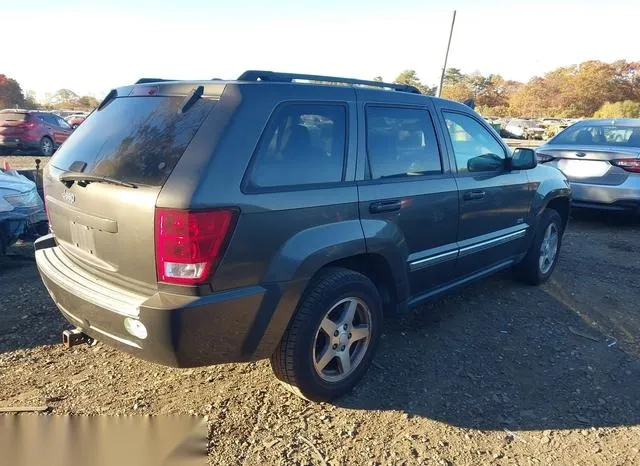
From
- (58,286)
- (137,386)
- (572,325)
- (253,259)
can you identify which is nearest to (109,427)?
(137,386)

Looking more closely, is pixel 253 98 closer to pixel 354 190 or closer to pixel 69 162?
pixel 354 190

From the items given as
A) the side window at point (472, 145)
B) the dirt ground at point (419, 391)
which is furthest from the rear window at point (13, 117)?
the side window at point (472, 145)

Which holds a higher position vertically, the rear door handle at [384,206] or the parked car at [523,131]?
the rear door handle at [384,206]

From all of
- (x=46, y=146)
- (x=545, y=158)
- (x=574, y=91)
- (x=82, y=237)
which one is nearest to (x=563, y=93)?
(x=574, y=91)

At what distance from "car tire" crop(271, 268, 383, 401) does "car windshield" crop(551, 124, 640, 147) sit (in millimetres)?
6315

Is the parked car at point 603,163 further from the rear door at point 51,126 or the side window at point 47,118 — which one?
the side window at point 47,118

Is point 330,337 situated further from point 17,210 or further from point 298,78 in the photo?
point 17,210

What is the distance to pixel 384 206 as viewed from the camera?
3.12 metres

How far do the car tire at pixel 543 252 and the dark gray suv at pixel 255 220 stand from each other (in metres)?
1.59

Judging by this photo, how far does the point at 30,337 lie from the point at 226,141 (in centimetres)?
238

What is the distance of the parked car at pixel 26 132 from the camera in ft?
55.5

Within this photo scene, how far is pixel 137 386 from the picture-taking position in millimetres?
3143

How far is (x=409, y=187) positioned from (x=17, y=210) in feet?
13.4

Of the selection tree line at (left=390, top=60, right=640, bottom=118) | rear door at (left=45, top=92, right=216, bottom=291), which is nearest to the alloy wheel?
rear door at (left=45, top=92, right=216, bottom=291)
